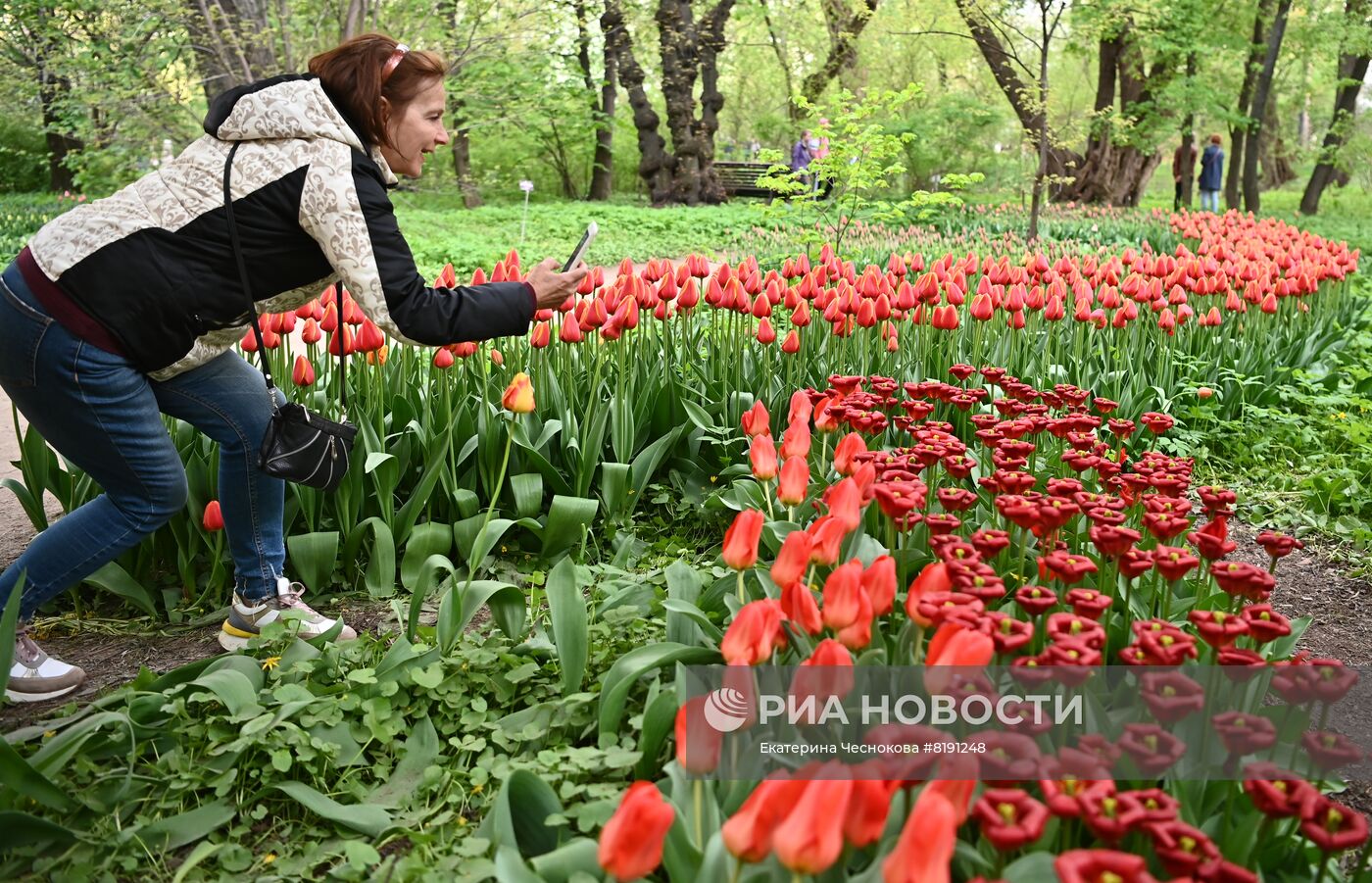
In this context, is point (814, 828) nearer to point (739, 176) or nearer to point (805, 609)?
point (805, 609)

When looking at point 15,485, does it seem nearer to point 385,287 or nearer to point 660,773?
point 385,287

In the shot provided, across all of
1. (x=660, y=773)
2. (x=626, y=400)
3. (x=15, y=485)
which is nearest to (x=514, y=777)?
(x=660, y=773)

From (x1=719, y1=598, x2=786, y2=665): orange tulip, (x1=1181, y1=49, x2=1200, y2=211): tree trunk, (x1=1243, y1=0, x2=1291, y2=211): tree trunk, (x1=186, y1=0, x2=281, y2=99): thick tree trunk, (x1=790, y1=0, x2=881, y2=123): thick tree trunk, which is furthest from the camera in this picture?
(x1=790, y1=0, x2=881, y2=123): thick tree trunk

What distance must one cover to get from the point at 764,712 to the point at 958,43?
3078 centimetres

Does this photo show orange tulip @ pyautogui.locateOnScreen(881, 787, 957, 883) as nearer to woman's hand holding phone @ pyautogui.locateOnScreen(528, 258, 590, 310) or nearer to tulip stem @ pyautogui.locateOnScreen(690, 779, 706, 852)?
tulip stem @ pyautogui.locateOnScreen(690, 779, 706, 852)

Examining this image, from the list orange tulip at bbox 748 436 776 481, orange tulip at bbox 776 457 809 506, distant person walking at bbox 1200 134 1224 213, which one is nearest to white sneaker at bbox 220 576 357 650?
orange tulip at bbox 748 436 776 481

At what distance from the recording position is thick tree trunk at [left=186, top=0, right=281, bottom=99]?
9375 mm

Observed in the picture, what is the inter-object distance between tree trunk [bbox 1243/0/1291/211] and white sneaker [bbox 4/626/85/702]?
17.5 m

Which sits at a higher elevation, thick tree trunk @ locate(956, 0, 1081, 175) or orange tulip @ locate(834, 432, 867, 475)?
thick tree trunk @ locate(956, 0, 1081, 175)

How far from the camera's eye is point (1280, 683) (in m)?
1.54

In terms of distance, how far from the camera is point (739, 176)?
993 inches

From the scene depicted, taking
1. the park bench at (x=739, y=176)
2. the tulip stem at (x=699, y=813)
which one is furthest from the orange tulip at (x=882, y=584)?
the park bench at (x=739, y=176)

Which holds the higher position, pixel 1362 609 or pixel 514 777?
pixel 514 777

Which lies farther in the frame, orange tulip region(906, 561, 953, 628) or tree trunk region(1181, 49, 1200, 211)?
tree trunk region(1181, 49, 1200, 211)
